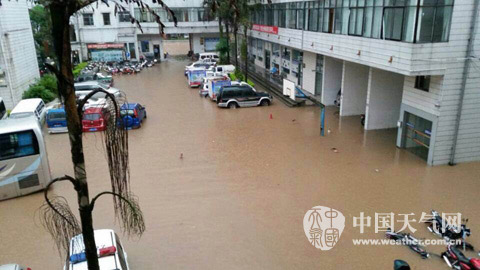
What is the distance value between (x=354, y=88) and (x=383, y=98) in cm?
229

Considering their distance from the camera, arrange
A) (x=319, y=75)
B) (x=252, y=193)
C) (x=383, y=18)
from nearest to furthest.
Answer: (x=252, y=193), (x=383, y=18), (x=319, y=75)

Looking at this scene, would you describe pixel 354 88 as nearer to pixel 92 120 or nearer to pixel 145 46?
pixel 92 120

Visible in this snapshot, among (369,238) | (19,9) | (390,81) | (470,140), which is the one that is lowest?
(369,238)

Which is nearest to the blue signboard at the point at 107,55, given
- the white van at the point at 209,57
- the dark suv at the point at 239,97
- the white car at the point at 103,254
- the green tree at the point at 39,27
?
the green tree at the point at 39,27

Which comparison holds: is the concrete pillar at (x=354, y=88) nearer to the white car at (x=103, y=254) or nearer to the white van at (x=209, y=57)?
the white car at (x=103, y=254)

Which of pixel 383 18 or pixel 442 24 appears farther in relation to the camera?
pixel 383 18

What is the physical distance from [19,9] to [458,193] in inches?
930

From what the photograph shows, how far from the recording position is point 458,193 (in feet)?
31.3

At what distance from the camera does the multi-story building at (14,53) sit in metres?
19.1

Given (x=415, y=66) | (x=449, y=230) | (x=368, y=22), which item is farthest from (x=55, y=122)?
(x=449, y=230)

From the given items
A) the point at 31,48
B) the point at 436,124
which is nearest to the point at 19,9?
the point at 31,48

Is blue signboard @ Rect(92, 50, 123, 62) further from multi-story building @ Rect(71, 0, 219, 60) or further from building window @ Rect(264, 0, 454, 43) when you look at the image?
building window @ Rect(264, 0, 454, 43)

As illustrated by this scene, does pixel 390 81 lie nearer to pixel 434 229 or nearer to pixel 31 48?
pixel 434 229

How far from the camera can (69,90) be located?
3.65 metres
